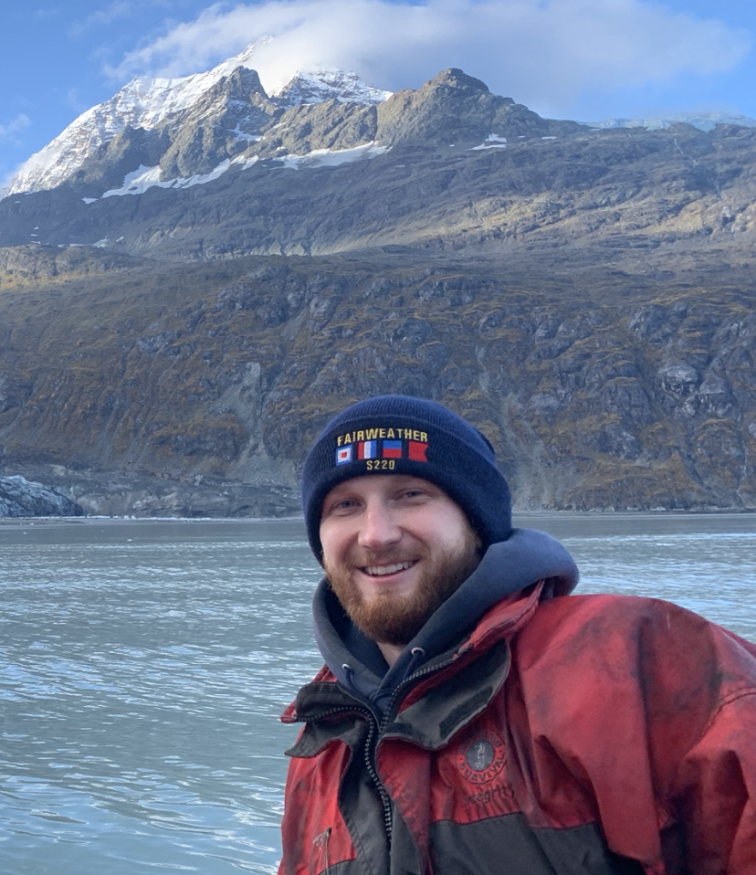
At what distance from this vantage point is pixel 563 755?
2.25m

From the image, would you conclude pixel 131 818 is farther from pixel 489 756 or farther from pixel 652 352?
pixel 652 352

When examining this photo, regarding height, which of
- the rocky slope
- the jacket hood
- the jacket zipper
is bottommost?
the rocky slope

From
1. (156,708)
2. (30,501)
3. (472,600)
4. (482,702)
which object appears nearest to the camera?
(482,702)

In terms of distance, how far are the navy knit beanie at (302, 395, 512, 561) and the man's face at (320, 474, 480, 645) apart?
51mm

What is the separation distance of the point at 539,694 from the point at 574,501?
4800 inches

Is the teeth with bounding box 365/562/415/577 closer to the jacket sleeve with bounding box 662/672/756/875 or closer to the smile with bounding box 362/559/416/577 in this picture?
the smile with bounding box 362/559/416/577

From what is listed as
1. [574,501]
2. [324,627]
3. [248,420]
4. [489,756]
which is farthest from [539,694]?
[248,420]

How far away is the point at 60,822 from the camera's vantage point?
7.63m

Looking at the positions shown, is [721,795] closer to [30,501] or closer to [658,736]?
[658,736]

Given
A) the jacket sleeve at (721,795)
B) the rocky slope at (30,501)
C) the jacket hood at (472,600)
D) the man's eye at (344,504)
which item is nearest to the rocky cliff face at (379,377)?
the rocky slope at (30,501)

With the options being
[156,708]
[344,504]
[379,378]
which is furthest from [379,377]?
[344,504]

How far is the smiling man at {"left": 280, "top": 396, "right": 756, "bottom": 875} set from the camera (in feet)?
7.15

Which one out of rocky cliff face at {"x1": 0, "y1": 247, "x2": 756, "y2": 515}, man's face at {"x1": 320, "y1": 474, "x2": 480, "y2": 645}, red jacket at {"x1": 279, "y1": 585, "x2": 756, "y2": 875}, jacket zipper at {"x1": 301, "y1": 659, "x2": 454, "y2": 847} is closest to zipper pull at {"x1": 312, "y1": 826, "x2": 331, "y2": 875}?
red jacket at {"x1": 279, "y1": 585, "x2": 756, "y2": 875}

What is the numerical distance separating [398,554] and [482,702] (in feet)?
2.04
